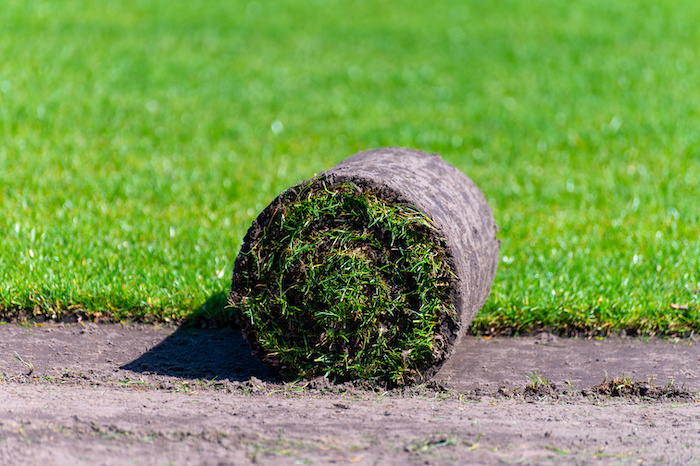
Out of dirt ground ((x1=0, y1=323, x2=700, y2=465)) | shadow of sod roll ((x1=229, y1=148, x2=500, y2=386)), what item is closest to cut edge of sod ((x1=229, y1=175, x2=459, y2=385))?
shadow of sod roll ((x1=229, y1=148, x2=500, y2=386))

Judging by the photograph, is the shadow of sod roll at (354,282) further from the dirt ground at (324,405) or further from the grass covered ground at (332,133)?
the grass covered ground at (332,133)

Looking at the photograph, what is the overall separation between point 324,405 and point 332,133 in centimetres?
563

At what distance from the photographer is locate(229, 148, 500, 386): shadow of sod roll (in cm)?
Result: 406

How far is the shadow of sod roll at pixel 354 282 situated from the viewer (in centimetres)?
406

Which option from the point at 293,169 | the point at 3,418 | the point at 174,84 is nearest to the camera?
the point at 3,418

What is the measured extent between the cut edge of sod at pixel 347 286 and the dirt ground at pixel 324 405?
19cm

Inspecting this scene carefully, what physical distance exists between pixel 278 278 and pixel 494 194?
392cm

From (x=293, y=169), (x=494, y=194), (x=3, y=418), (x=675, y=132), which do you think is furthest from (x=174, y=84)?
(x=3, y=418)

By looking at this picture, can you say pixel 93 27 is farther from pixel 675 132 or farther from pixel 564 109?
pixel 675 132

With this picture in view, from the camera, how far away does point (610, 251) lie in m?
6.23

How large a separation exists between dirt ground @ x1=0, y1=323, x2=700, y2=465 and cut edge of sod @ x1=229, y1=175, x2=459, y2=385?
0.19 m

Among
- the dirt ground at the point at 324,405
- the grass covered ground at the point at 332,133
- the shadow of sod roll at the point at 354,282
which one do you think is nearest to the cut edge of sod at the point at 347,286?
the shadow of sod roll at the point at 354,282

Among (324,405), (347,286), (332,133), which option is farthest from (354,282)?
(332,133)

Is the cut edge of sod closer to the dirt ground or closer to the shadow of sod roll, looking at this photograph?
the shadow of sod roll
